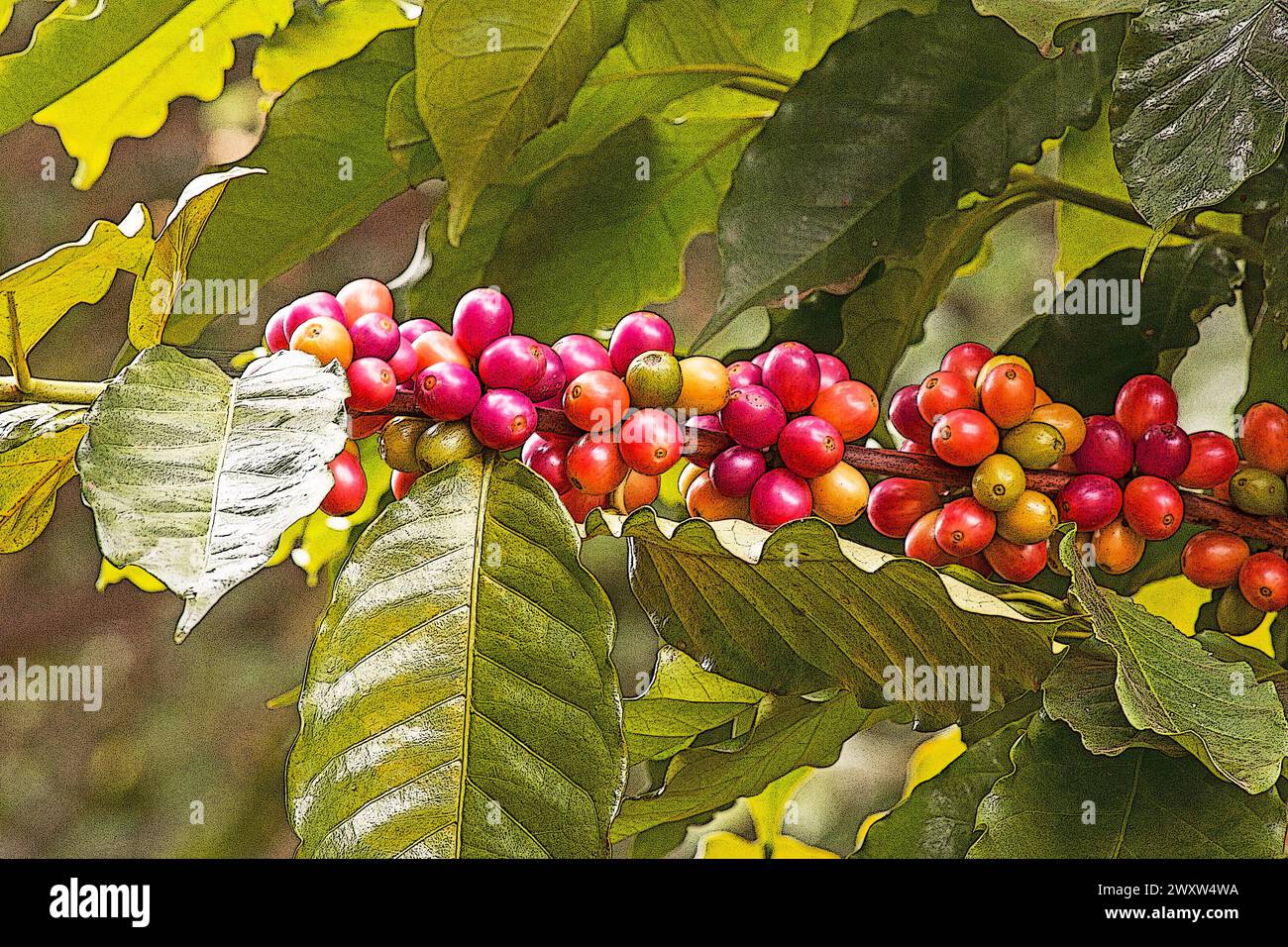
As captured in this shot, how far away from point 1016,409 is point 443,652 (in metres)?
0.16

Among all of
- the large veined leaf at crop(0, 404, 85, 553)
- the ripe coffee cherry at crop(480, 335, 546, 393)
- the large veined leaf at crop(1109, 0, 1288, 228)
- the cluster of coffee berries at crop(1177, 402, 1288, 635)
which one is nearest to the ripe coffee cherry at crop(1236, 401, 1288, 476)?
the cluster of coffee berries at crop(1177, 402, 1288, 635)

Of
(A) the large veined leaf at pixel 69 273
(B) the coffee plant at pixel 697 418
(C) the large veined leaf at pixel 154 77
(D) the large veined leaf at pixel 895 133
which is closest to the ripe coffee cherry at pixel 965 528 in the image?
(B) the coffee plant at pixel 697 418

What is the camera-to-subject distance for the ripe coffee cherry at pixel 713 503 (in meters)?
0.33

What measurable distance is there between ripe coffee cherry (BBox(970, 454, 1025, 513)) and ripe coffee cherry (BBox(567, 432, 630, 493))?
3.7 inches

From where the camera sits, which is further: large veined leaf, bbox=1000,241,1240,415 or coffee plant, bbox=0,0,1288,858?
large veined leaf, bbox=1000,241,1240,415

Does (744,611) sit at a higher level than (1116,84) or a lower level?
lower

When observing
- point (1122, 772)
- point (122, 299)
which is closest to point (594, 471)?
point (1122, 772)

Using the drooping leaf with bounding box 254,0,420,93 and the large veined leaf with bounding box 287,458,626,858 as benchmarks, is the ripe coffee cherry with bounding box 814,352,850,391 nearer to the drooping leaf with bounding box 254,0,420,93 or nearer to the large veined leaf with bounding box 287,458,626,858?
the large veined leaf with bounding box 287,458,626,858

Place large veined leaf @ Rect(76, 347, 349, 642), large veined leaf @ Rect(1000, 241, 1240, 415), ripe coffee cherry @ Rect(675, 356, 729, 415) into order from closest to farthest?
large veined leaf @ Rect(76, 347, 349, 642) → ripe coffee cherry @ Rect(675, 356, 729, 415) → large veined leaf @ Rect(1000, 241, 1240, 415)

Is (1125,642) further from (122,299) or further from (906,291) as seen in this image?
(122,299)

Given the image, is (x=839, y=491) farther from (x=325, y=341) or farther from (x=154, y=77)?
(x=154, y=77)

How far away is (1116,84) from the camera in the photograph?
0.28 metres

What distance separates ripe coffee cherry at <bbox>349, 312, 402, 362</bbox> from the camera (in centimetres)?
28

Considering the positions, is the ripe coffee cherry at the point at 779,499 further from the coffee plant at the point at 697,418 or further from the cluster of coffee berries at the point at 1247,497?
the cluster of coffee berries at the point at 1247,497
